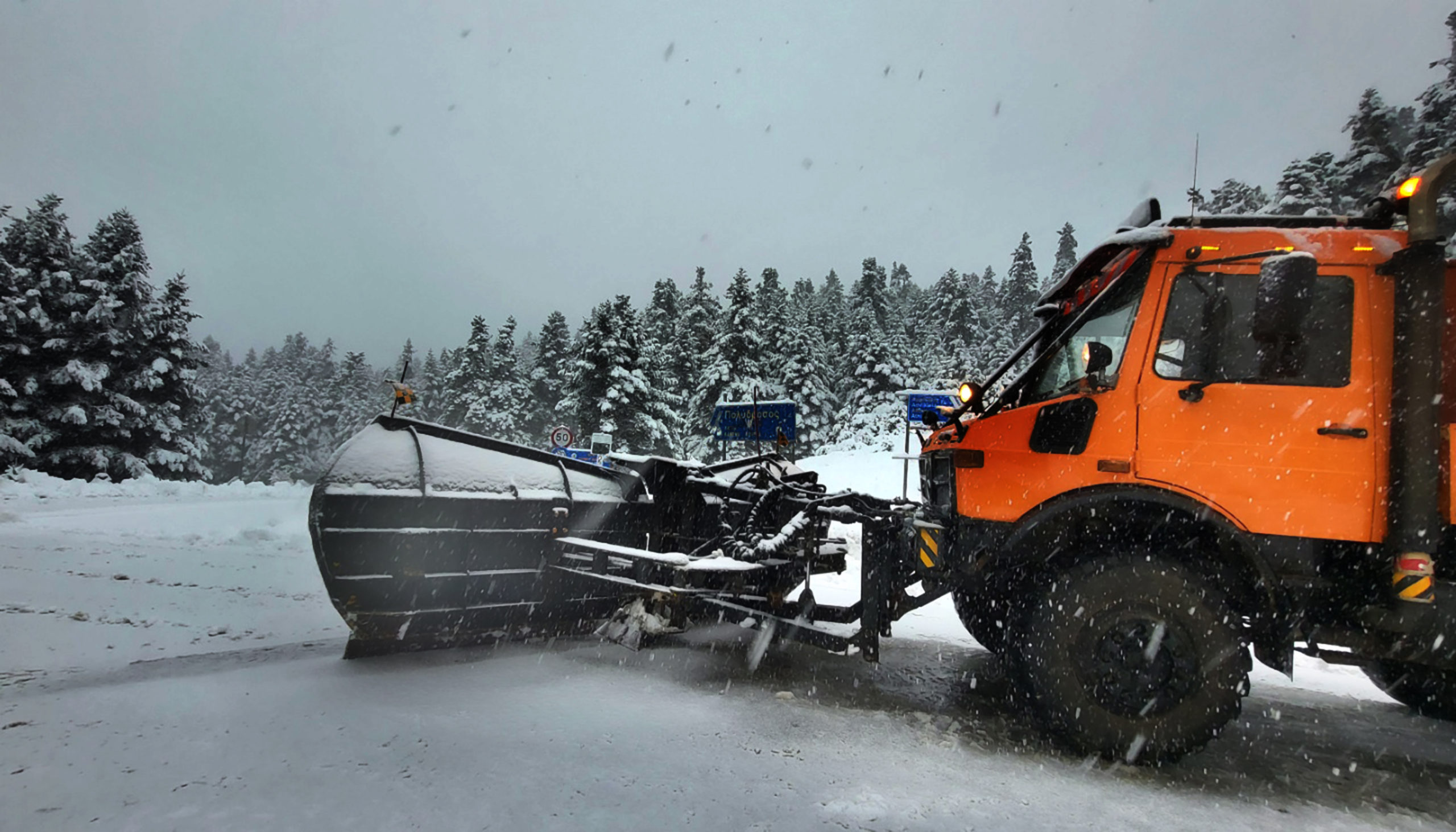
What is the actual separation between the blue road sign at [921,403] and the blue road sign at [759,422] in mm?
1607

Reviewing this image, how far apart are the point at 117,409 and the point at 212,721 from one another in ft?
84.0

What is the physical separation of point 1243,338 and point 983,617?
2.52 metres

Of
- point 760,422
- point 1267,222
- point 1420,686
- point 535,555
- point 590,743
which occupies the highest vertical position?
point 1267,222

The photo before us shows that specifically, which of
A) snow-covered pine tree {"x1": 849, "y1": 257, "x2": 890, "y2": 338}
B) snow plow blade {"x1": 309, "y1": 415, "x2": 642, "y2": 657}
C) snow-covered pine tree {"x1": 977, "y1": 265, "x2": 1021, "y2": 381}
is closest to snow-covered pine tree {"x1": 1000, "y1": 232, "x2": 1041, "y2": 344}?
snow-covered pine tree {"x1": 977, "y1": 265, "x2": 1021, "y2": 381}

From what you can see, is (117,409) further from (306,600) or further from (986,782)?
(986,782)

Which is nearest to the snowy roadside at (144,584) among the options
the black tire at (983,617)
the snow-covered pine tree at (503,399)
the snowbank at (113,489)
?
the snowbank at (113,489)

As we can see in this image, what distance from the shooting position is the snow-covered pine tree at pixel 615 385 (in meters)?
29.8

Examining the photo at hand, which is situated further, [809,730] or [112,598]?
[112,598]

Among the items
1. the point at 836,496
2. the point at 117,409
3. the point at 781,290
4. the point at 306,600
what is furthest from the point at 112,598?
the point at 781,290

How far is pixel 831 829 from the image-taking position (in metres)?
2.53

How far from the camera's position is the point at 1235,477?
3.24m

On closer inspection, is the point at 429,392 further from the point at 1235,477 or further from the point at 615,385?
the point at 1235,477

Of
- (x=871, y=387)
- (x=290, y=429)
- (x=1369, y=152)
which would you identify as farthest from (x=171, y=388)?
(x=1369, y=152)

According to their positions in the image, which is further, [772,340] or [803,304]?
[803,304]
